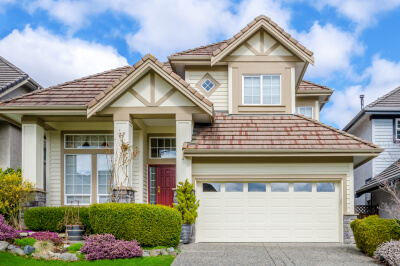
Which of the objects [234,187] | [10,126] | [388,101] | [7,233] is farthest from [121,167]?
[388,101]

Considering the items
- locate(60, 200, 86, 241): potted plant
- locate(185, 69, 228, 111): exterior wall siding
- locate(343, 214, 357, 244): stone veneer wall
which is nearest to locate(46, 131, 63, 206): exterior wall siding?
locate(60, 200, 86, 241): potted plant

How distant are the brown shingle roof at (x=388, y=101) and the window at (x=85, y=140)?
38.7ft

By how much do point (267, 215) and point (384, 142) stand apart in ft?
31.6

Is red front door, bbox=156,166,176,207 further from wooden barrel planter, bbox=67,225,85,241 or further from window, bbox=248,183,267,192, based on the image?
wooden barrel planter, bbox=67,225,85,241

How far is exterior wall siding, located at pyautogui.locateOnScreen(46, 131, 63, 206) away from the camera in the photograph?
17.1 m

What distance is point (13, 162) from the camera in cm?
2145

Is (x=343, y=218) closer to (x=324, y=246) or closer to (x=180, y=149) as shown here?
(x=324, y=246)

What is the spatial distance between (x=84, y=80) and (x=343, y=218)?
970 cm

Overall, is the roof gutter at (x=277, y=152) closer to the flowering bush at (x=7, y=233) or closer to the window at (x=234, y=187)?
the window at (x=234, y=187)

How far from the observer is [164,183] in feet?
57.9

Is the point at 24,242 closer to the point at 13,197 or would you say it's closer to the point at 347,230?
the point at 13,197

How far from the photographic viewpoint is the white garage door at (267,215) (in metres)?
15.3

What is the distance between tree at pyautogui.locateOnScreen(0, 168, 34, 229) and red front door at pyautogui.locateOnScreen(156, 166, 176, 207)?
14.4 feet

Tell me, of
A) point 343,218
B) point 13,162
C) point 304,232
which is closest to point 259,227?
point 304,232
